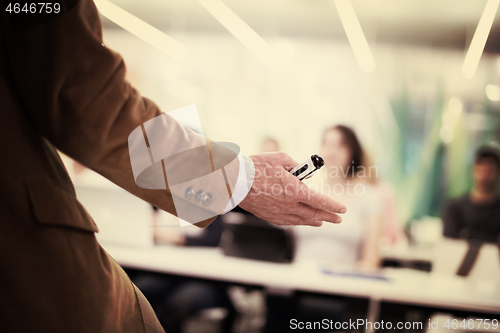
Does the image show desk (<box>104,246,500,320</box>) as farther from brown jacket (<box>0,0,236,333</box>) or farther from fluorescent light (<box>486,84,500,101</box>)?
fluorescent light (<box>486,84,500,101</box>)

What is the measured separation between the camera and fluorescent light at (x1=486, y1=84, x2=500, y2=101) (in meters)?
4.04

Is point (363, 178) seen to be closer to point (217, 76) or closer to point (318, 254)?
point (318, 254)

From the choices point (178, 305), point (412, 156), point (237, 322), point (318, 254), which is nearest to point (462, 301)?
point (318, 254)

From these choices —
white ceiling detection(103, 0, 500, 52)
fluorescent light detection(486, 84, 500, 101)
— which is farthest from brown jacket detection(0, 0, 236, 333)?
fluorescent light detection(486, 84, 500, 101)

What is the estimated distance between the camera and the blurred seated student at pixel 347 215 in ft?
6.38

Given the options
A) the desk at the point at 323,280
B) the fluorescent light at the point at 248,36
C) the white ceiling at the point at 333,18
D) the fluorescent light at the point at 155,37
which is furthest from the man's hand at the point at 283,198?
the fluorescent light at the point at 155,37

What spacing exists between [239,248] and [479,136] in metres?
4.05

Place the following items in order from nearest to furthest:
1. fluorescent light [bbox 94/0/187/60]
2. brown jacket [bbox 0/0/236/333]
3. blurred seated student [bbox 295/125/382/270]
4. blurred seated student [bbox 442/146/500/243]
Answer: brown jacket [bbox 0/0/236/333]
blurred seated student [bbox 295/125/382/270]
blurred seated student [bbox 442/146/500/243]
fluorescent light [bbox 94/0/187/60]

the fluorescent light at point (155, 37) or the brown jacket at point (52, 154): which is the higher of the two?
the fluorescent light at point (155, 37)

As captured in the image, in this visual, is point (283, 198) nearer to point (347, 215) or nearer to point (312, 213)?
point (312, 213)

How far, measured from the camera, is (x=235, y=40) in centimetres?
440

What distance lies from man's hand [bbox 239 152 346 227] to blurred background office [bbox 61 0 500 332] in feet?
10.7

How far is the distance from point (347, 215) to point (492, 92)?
3.41m

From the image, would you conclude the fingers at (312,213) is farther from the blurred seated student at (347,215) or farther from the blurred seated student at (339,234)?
the blurred seated student at (347,215)
